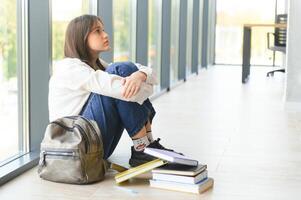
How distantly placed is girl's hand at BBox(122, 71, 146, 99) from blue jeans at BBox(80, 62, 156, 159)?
0.09 metres

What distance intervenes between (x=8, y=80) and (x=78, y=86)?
439mm

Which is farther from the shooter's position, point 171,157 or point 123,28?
point 123,28

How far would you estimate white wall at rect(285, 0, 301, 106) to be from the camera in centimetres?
543

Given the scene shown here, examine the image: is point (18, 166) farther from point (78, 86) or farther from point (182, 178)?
point (182, 178)

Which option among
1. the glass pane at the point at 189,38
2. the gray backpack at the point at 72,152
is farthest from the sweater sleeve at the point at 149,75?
the glass pane at the point at 189,38

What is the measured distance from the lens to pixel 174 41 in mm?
7688

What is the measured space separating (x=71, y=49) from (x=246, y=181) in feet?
3.56

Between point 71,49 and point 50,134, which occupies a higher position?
point 71,49

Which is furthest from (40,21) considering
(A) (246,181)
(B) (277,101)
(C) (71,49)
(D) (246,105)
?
(B) (277,101)

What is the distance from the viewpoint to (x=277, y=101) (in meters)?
5.89

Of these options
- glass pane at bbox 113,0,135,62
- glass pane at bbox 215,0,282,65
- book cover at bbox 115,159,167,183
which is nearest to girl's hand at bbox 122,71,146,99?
book cover at bbox 115,159,167,183

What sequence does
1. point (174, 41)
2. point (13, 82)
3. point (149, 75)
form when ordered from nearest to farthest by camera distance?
point (149, 75), point (13, 82), point (174, 41)

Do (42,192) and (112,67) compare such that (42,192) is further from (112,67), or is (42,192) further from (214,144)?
(214,144)

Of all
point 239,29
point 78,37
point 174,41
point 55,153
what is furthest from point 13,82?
point 239,29
